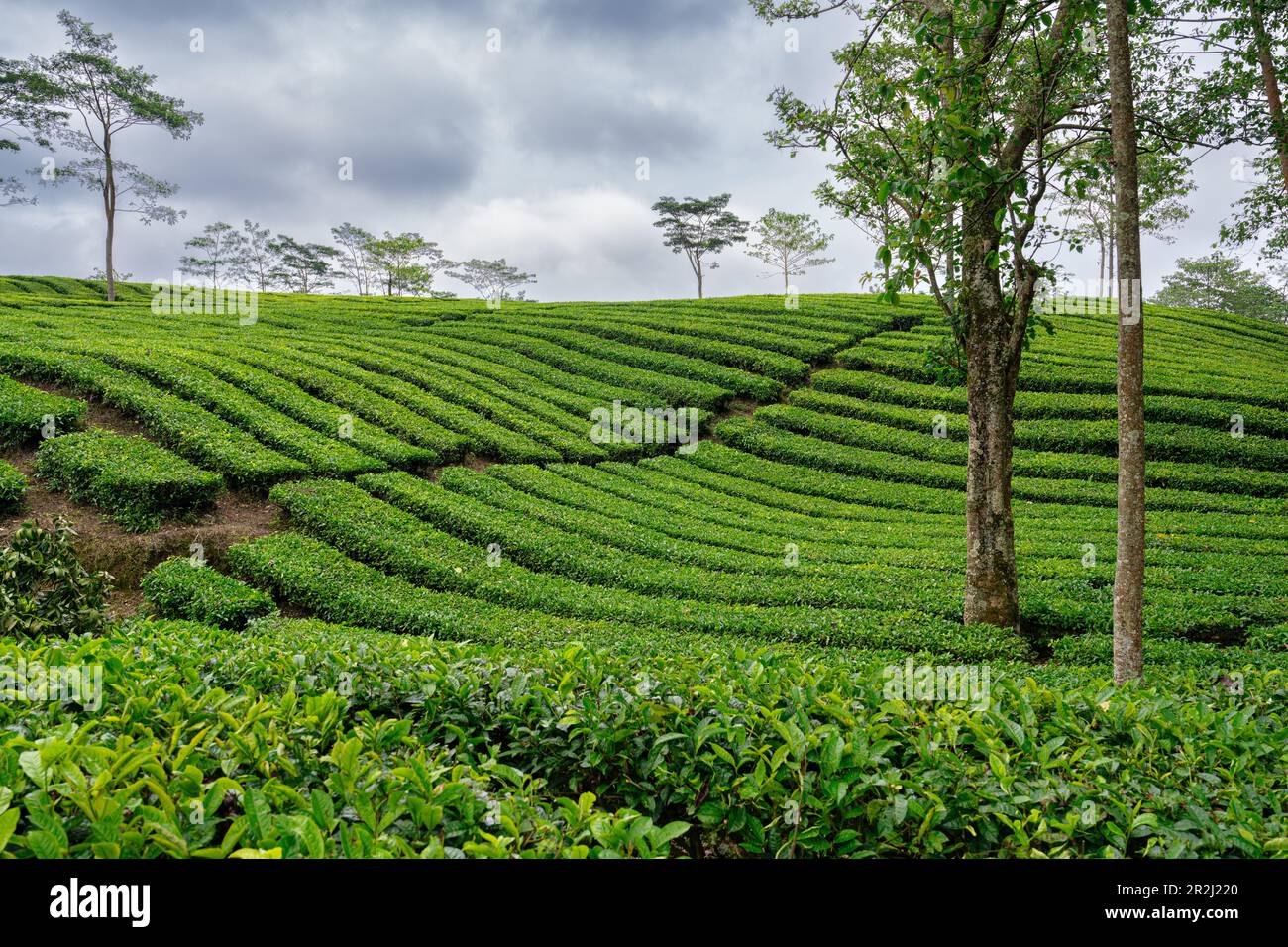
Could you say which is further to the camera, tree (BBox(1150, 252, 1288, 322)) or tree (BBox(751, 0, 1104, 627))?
tree (BBox(1150, 252, 1288, 322))

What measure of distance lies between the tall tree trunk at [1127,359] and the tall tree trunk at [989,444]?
10.8ft

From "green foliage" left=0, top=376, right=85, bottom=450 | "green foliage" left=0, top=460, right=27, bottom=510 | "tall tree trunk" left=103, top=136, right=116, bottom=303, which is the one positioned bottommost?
"green foliage" left=0, top=460, right=27, bottom=510

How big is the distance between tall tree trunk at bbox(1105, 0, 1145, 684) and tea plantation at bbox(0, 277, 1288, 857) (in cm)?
80

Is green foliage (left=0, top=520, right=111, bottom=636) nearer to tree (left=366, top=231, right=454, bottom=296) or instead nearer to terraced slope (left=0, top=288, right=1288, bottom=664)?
terraced slope (left=0, top=288, right=1288, bottom=664)

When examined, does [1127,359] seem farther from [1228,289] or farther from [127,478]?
[1228,289]

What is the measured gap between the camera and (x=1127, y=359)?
6102 mm

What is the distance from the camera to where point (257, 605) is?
1038cm

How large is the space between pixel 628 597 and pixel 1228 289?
220ft

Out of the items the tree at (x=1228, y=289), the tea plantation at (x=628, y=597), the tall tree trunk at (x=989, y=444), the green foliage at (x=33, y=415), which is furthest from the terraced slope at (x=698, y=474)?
the tree at (x=1228, y=289)

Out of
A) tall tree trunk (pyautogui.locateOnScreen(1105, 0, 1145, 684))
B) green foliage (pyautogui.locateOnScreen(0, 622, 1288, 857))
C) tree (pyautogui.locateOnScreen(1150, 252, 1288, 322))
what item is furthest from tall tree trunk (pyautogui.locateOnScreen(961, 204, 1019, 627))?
tree (pyautogui.locateOnScreen(1150, 252, 1288, 322))

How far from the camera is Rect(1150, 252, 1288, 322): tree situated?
2149 inches

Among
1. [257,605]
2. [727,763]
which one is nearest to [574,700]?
[727,763]

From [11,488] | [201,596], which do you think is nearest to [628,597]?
[201,596]
